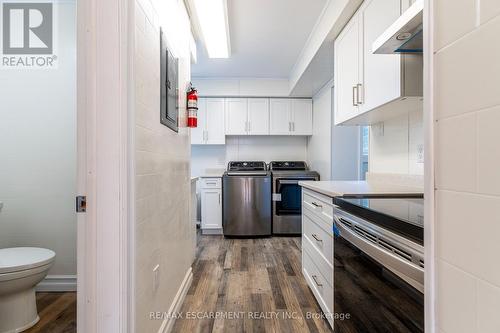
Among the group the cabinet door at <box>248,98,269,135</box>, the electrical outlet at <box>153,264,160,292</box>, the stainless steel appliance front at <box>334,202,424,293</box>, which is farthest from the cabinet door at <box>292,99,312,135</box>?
the electrical outlet at <box>153,264,160,292</box>

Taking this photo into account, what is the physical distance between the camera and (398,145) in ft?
6.24

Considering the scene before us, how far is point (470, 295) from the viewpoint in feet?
1.41

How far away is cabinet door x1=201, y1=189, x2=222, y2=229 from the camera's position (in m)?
3.85

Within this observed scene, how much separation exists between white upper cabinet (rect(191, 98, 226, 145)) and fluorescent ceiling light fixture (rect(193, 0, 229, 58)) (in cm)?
108

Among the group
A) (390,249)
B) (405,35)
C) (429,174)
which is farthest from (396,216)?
(405,35)

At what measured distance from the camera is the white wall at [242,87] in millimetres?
3979

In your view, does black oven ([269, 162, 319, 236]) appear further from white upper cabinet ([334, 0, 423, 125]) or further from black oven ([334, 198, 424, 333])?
black oven ([334, 198, 424, 333])

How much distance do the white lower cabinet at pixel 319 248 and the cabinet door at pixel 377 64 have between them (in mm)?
684

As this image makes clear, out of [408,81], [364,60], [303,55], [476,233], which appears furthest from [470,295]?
[303,55]

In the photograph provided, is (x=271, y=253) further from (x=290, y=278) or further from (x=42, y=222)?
(x=42, y=222)

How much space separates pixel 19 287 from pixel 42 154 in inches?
40.6

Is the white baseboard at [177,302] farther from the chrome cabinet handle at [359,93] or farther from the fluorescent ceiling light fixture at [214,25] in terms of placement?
the fluorescent ceiling light fixture at [214,25]

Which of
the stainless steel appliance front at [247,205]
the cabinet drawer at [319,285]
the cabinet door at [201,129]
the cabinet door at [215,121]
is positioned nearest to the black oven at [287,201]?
the stainless steel appliance front at [247,205]

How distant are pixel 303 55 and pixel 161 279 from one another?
278 centimetres
